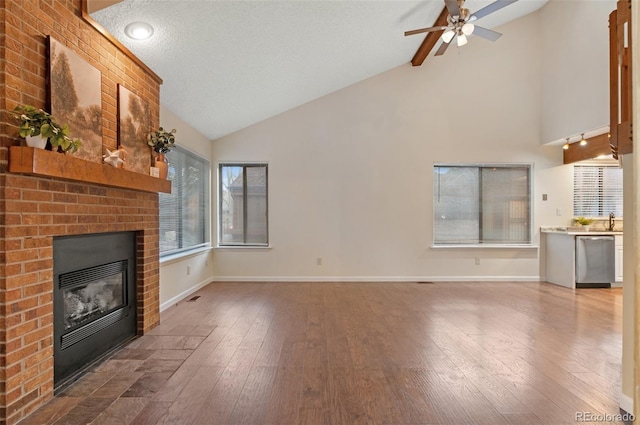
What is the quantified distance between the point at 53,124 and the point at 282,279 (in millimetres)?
4235

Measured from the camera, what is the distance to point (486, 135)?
19.1 feet

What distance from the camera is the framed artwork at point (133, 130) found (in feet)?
9.25

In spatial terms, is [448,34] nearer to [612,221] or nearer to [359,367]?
[359,367]

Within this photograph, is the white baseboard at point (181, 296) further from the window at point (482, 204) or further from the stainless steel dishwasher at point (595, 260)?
the stainless steel dishwasher at point (595, 260)

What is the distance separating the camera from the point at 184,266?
15.2 feet

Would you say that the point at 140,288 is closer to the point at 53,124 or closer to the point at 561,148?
the point at 53,124

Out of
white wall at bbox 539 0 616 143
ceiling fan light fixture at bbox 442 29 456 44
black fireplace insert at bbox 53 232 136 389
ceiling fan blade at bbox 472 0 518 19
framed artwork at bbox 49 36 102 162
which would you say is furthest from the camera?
white wall at bbox 539 0 616 143

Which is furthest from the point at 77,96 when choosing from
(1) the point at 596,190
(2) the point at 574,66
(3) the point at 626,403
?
(1) the point at 596,190

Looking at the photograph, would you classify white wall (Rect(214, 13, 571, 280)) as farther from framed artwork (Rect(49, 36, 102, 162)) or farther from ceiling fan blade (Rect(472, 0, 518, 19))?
framed artwork (Rect(49, 36, 102, 162))

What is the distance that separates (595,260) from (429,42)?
13.9 ft

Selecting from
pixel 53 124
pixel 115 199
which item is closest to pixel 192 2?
pixel 53 124

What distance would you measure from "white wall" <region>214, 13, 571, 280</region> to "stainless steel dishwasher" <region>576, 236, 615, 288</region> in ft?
2.09

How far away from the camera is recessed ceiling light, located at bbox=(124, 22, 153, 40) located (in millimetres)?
2741

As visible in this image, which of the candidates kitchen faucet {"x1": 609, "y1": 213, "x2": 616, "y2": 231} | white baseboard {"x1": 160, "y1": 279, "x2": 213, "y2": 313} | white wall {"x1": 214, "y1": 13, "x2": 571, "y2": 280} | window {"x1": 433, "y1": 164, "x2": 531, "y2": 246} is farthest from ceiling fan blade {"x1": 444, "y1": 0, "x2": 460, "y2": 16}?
kitchen faucet {"x1": 609, "y1": 213, "x2": 616, "y2": 231}
